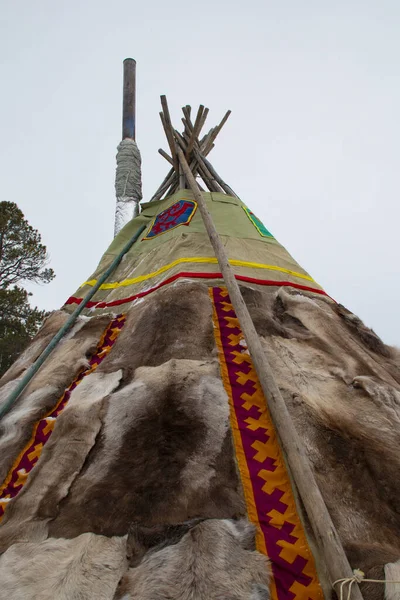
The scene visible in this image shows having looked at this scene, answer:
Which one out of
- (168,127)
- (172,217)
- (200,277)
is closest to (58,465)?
(200,277)

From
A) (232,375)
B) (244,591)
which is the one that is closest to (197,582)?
(244,591)

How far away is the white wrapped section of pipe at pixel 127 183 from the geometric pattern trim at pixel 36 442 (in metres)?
2.60

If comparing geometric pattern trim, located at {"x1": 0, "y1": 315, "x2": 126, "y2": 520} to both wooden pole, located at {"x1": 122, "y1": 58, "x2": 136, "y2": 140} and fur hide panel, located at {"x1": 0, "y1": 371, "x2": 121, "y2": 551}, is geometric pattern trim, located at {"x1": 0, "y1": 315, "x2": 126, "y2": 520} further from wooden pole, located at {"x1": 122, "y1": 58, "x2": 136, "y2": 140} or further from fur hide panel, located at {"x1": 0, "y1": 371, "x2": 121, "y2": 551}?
wooden pole, located at {"x1": 122, "y1": 58, "x2": 136, "y2": 140}

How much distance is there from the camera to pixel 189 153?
4.79m

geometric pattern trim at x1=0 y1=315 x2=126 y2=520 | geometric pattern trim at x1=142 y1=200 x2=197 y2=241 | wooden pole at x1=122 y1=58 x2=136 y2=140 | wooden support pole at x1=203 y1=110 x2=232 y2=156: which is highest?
wooden pole at x1=122 y1=58 x2=136 y2=140

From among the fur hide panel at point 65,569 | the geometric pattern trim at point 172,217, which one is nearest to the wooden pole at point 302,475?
the fur hide panel at point 65,569

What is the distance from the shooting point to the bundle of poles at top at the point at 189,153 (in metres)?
4.62

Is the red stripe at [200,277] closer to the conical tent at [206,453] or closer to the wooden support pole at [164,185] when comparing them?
the conical tent at [206,453]

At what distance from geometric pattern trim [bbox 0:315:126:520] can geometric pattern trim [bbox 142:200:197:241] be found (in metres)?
1.33

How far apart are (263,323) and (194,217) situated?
158cm

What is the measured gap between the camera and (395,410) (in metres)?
1.91

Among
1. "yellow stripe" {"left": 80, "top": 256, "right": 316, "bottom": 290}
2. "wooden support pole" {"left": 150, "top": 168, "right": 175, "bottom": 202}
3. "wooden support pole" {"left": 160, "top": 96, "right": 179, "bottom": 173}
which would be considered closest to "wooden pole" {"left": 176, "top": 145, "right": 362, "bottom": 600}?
"yellow stripe" {"left": 80, "top": 256, "right": 316, "bottom": 290}

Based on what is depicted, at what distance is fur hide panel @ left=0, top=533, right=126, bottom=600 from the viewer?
1.30 m

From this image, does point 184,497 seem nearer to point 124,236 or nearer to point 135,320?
point 135,320
